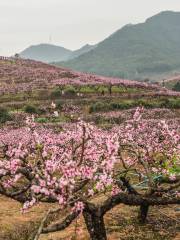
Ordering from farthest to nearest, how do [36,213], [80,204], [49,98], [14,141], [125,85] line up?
1. [125,85]
2. [49,98]
3. [14,141]
4. [36,213]
5. [80,204]

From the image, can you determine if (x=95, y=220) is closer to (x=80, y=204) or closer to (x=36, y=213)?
(x=80, y=204)

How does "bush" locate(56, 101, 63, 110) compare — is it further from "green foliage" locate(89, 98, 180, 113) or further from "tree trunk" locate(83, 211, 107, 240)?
"tree trunk" locate(83, 211, 107, 240)

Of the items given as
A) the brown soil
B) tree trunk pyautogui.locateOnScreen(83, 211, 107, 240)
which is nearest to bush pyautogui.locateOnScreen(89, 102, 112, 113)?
the brown soil

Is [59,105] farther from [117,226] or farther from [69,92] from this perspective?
[117,226]

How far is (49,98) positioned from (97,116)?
1752 centimetres

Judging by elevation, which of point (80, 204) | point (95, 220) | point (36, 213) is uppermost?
point (80, 204)

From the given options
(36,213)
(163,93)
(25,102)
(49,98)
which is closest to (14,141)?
(36,213)

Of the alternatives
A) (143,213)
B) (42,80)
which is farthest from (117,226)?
(42,80)

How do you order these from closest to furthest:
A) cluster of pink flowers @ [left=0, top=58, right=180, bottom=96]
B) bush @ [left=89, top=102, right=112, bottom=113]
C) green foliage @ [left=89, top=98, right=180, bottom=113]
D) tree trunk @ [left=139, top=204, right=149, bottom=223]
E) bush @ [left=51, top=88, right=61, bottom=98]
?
1. tree trunk @ [left=139, top=204, right=149, bottom=223]
2. bush @ [left=89, top=102, right=112, bottom=113]
3. green foliage @ [left=89, top=98, right=180, bottom=113]
4. bush @ [left=51, top=88, right=61, bottom=98]
5. cluster of pink flowers @ [left=0, top=58, right=180, bottom=96]

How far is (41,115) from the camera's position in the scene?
5653cm

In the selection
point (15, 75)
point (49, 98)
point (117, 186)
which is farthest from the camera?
point (15, 75)

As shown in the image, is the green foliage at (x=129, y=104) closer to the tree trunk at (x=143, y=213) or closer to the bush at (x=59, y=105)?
the bush at (x=59, y=105)

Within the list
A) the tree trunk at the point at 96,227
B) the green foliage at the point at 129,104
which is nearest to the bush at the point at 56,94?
the green foliage at the point at 129,104

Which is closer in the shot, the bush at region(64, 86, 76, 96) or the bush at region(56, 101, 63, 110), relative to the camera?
the bush at region(56, 101, 63, 110)
